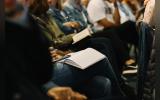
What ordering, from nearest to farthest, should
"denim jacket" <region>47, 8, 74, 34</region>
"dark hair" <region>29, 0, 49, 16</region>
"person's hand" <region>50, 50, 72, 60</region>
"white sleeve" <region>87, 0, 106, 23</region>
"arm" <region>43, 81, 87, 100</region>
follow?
"arm" <region>43, 81, 87, 100</region> → "dark hair" <region>29, 0, 49, 16</region> → "person's hand" <region>50, 50, 72, 60</region> → "denim jacket" <region>47, 8, 74, 34</region> → "white sleeve" <region>87, 0, 106, 23</region>

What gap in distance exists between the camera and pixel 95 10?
232 cm

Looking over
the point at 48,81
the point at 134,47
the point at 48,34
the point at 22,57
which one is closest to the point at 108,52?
the point at 134,47

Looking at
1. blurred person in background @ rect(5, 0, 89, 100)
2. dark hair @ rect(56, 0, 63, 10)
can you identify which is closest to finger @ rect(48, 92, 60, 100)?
blurred person in background @ rect(5, 0, 89, 100)

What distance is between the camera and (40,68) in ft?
5.29

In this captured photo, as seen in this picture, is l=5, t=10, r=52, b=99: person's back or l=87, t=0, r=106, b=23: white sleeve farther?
l=87, t=0, r=106, b=23: white sleeve

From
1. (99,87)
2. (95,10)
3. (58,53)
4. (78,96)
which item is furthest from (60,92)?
(95,10)

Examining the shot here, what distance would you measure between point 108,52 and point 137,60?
0.91 ft

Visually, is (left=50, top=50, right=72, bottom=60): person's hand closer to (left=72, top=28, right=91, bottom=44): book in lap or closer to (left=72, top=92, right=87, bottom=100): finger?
(left=72, top=28, right=91, bottom=44): book in lap

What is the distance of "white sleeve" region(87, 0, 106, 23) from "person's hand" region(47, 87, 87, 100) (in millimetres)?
557

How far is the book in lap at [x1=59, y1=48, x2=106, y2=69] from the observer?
212 centimetres

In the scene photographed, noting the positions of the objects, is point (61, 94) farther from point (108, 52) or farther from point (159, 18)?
point (159, 18)

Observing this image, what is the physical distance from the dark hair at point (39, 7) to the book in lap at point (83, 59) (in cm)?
30

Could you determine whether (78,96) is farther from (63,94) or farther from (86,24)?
(86,24)

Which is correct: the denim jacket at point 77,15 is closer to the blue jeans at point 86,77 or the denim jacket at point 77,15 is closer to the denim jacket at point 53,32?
the denim jacket at point 53,32
